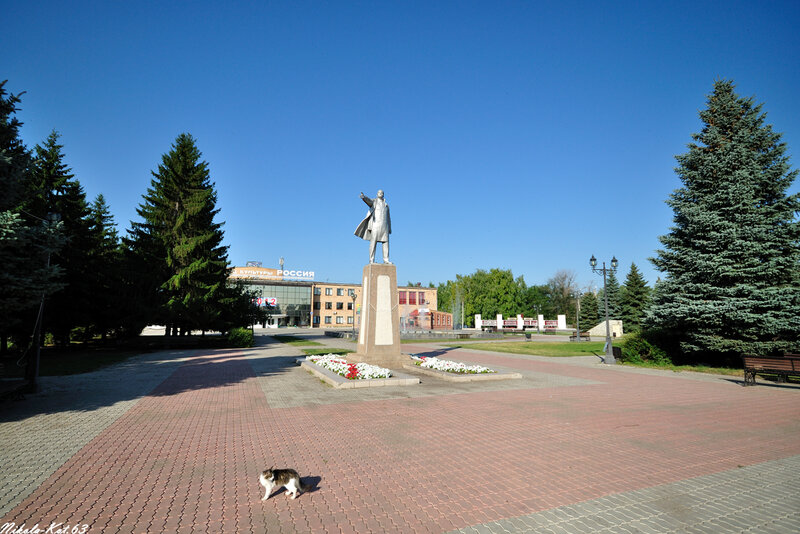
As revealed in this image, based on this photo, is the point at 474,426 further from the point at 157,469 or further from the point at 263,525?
the point at 157,469

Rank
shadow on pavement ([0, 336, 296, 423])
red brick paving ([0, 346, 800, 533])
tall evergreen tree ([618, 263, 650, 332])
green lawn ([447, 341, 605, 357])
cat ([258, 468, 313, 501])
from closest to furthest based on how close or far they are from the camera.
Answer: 1. red brick paving ([0, 346, 800, 533])
2. cat ([258, 468, 313, 501])
3. shadow on pavement ([0, 336, 296, 423])
4. green lawn ([447, 341, 605, 357])
5. tall evergreen tree ([618, 263, 650, 332])

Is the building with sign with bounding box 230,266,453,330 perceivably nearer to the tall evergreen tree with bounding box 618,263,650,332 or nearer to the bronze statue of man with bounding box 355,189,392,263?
the tall evergreen tree with bounding box 618,263,650,332

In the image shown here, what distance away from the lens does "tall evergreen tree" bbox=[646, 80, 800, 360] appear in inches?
593

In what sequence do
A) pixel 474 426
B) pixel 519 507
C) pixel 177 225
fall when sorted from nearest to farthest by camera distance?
1. pixel 519 507
2. pixel 474 426
3. pixel 177 225

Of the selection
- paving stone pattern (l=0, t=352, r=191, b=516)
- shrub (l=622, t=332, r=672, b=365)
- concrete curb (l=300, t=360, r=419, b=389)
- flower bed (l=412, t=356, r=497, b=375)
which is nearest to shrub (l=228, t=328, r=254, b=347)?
paving stone pattern (l=0, t=352, r=191, b=516)

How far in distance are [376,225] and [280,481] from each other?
13283 millimetres

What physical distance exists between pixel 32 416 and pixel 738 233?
878 inches

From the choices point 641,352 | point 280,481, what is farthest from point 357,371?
point 641,352

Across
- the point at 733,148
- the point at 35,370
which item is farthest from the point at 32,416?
the point at 733,148

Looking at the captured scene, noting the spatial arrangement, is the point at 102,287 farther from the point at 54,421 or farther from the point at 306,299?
the point at 306,299

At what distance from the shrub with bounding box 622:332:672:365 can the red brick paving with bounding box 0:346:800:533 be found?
8605 mm

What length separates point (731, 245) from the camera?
15742 mm

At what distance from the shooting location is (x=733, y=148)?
55.0 feet

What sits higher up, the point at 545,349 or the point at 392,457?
the point at 392,457
